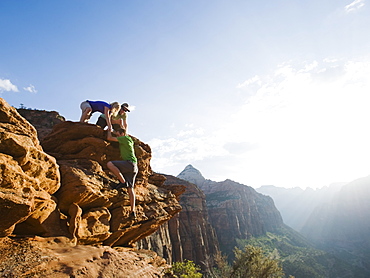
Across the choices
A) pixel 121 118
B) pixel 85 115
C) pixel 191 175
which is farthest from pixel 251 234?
pixel 85 115

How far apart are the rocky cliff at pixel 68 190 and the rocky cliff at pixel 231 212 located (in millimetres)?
89903

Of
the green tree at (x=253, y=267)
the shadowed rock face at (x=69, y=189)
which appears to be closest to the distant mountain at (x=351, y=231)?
the green tree at (x=253, y=267)

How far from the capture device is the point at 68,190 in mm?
7359

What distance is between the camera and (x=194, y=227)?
64.9 metres

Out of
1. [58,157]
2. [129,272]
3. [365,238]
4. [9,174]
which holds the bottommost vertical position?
[365,238]

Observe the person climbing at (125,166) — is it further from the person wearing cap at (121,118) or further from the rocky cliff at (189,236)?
the rocky cliff at (189,236)

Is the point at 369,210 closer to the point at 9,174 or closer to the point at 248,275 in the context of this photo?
the point at 248,275

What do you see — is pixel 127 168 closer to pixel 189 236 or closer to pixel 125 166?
pixel 125 166

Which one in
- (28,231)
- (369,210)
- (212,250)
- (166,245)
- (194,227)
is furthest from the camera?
(369,210)

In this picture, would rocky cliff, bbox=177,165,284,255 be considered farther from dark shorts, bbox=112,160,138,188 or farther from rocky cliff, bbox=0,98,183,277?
dark shorts, bbox=112,160,138,188

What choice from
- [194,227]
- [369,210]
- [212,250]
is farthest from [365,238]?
[194,227]

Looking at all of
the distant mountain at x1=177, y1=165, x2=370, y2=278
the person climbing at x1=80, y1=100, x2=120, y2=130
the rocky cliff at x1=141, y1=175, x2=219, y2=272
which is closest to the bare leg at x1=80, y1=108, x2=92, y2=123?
the person climbing at x1=80, y1=100, x2=120, y2=130

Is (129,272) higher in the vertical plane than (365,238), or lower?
higher

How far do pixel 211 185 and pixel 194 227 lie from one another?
7553 centimetres
